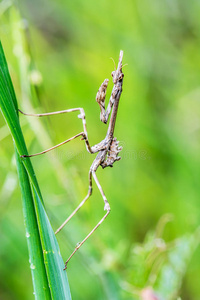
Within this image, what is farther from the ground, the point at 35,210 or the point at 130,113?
the point at 130,113

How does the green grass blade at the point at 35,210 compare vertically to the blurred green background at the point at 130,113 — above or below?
below

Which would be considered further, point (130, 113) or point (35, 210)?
point (130, 113)

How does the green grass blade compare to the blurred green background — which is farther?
the blurred green background

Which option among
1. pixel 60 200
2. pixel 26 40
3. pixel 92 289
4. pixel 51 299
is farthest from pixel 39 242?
pixel 92 289

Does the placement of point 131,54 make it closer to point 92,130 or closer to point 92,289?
point 92,130

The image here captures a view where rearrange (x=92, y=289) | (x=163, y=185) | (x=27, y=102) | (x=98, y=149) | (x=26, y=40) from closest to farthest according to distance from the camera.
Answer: (x=98, y=149), (x=26, y=40), (x=27, y=102), (x=92, y=289), (x=163, y=185)

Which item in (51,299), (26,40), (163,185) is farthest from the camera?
(163,185)

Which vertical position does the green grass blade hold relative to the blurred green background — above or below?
below

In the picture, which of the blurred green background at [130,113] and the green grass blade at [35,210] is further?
the blurred green background at [130,113]
